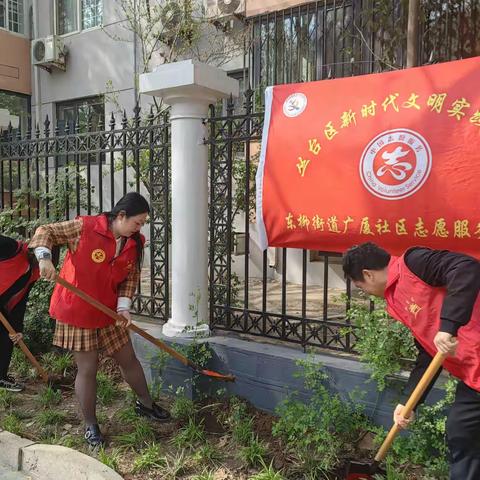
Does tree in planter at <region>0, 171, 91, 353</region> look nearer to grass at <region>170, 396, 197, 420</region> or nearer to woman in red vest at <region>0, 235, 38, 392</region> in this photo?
woman in red vest at <region>0, 235, 38, 392</region>

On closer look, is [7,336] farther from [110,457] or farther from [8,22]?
[8,22]

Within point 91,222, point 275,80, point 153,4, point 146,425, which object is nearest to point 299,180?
point 91,222

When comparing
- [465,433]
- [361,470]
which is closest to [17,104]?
[361,470]

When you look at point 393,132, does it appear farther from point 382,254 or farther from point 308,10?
point 308,10

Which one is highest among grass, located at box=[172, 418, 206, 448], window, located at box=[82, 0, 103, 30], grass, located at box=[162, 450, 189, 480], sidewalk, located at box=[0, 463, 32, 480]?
window, located at box=[82, 0, 103, 30]

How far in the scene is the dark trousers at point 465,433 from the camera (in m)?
2.15

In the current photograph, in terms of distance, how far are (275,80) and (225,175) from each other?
3.39 meters

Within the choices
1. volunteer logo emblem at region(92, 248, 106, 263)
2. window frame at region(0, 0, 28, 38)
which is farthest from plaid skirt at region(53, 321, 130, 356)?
window frame at region(0, 0, 28, 38)

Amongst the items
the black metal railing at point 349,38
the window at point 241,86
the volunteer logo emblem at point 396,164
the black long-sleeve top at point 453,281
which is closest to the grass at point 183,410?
the volunteer logo emblem at point 396,164

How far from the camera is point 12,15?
10.8 meters

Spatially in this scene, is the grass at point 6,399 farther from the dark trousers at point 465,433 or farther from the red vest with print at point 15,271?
the dark trousers at point 465,433

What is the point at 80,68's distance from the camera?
10133 mm

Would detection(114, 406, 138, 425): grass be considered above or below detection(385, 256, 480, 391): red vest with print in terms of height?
below

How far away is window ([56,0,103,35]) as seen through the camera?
9.93 m
